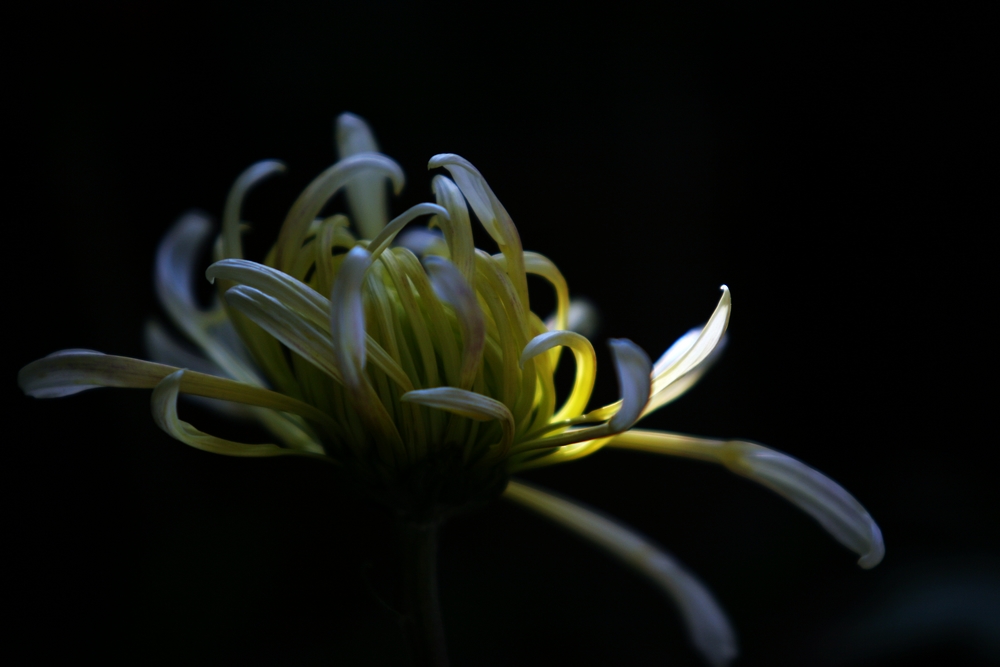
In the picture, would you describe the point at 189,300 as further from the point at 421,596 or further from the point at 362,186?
the point at 421,596

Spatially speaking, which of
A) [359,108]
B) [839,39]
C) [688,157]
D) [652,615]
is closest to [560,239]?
[688,157]

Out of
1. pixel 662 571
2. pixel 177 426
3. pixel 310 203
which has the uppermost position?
pixel 310 203

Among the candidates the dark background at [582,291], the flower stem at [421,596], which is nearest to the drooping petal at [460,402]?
the flower stem at [421,596]

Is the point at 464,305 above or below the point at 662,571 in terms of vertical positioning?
above

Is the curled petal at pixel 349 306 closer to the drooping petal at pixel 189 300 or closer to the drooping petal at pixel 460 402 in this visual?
the drooping petal at pixel 460 402

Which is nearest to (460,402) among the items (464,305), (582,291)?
(464,305)

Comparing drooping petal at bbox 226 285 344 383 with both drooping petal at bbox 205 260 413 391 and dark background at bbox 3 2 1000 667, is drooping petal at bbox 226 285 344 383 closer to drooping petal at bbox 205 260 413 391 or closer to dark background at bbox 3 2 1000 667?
drooping petal at bbox 205 260 413 391

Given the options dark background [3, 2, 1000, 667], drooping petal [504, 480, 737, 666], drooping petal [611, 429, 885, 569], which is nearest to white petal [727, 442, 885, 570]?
drooping petal [611, 429, 885, 569]

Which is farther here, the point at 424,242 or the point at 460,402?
the point at 424,242
